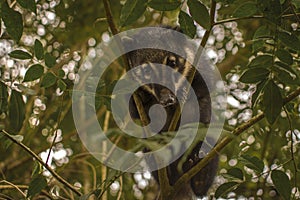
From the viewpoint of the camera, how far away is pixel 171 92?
240 centimetres

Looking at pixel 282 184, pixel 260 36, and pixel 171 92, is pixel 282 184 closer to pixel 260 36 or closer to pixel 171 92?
pixel 260 36

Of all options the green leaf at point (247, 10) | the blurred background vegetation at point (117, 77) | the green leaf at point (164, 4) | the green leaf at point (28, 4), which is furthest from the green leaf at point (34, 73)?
the green leaf at point (247, 10)

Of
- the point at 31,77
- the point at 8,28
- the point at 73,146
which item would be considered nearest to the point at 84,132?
the point at 73,146

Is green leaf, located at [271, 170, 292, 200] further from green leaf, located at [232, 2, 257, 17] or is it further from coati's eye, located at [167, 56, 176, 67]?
coati's eye, located at [167, 56, 176, 67]

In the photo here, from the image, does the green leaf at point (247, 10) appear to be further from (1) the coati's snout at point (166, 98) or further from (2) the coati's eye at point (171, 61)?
(2) the coati's eye at point (171, 61)

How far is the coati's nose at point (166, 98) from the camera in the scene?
2290mm

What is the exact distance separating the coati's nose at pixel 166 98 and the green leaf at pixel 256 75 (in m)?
0.84

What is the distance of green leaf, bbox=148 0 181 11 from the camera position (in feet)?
4.53

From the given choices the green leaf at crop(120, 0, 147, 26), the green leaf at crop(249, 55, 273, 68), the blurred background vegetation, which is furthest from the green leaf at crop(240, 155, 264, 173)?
the green leaf at crop(120, 0, 147, 26)

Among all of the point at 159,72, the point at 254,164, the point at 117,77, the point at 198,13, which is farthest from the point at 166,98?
the point at 198,13

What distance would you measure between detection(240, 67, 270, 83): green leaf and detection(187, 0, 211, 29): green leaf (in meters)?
0.18

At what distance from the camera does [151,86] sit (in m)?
2.45

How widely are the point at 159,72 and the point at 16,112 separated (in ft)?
3.70

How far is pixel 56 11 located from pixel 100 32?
1.68 ft
